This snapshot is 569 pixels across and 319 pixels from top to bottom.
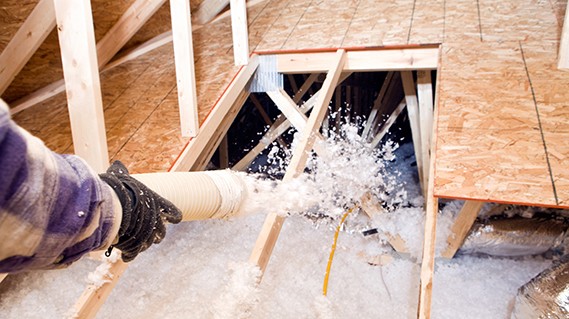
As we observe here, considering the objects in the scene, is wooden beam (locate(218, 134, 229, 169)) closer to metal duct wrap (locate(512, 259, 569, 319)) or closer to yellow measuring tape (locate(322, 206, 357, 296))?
yellow measuring tape (locate(322, 206, 357, 296))

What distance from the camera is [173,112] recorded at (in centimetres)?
221

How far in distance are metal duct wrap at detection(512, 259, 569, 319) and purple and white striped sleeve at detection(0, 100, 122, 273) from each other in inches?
72.2

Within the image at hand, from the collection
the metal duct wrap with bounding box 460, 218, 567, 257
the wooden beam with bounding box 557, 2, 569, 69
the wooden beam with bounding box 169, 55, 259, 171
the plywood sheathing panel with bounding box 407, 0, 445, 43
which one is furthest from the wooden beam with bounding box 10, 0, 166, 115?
the metal duct wrap with bounding box 460, 218, 567, 257

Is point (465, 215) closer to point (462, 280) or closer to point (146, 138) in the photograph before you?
point (462, 280)

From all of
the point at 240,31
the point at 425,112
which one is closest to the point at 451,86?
the point at 425,112

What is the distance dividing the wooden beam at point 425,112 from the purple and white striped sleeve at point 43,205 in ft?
7.28

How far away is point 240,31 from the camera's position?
2324mm

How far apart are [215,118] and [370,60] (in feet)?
3.30

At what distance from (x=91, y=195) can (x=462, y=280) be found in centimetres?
234

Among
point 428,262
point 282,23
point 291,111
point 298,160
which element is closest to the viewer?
point 428,262

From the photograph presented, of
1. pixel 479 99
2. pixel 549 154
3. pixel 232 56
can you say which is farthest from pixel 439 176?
pixel 232 56

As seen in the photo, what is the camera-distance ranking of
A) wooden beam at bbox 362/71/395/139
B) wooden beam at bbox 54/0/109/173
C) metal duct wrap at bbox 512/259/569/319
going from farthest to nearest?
wooden beam at bbox 362/71/395/139, metal duct wrap at bbox 512/259/569/319, wooden beam at bbox 54/0/109/173

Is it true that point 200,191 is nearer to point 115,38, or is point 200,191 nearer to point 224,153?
point 115,38

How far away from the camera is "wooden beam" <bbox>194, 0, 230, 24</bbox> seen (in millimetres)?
3092
